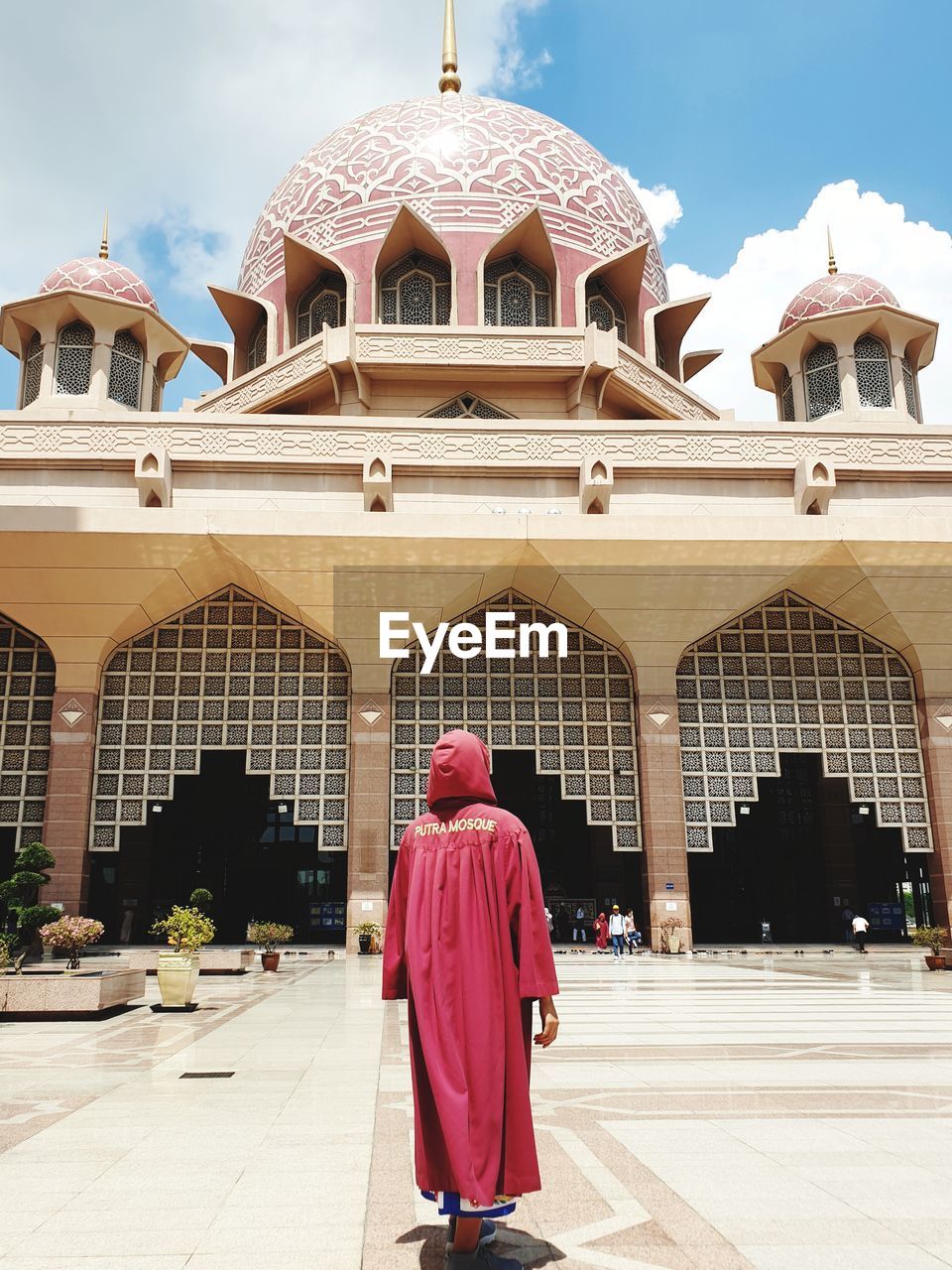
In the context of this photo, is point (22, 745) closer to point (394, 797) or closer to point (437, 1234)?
point (394, 797)

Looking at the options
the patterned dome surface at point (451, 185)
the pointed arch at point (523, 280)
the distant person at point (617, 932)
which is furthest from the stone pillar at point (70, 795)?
the patterned dome surface at point (451, 185)

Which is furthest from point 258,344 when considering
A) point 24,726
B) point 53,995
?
point 53,995

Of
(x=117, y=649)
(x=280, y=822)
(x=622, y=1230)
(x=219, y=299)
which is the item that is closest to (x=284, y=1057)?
(x=622, y=1230)

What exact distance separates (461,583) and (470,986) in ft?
50.8

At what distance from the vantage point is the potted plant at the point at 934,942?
15742 millimetres

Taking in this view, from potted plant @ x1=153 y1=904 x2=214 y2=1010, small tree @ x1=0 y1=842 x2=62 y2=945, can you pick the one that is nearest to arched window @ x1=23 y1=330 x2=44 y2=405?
small tree @ x1=0 y1=842 x2=62 y2=945

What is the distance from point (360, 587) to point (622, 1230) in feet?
51.7

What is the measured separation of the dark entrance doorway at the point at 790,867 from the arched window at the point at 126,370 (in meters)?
16.5

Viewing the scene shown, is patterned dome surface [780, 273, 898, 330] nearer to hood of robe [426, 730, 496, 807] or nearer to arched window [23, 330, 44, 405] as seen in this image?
arched window [23, 330, 44, 405]

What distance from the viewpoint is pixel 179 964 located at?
9781mm

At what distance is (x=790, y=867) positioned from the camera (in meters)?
25.2

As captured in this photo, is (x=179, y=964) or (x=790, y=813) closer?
(x=179, y=964)

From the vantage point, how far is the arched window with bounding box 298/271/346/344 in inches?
1017
